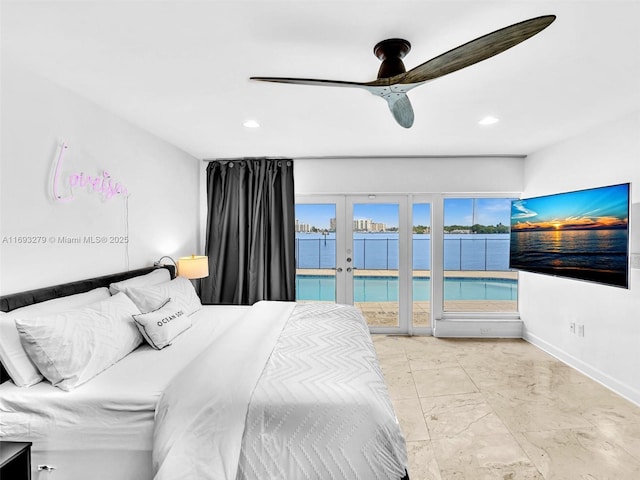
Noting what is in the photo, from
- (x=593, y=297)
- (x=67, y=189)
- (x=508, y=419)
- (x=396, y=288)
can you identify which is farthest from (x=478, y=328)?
(x=67, y=189)

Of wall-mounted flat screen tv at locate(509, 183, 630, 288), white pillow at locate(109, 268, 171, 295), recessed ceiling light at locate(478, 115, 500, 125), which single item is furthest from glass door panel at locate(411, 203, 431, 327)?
white pillow at locate(109, 268, 171, 295)

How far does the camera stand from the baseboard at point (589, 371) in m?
2.81

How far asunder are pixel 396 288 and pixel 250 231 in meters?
2.12

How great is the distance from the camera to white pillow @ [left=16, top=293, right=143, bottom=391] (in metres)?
1.69

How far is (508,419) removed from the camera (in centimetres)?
252

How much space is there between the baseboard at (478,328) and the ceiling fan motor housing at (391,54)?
3.53 metres

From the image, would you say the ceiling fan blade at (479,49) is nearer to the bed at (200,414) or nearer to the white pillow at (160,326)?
the bed at (200,414)

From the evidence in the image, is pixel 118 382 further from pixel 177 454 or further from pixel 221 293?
pixel 221 293

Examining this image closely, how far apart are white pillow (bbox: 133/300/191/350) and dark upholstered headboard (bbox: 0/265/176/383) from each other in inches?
20.1

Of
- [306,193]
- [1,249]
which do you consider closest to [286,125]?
[306,193]

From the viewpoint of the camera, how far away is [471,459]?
2104 millimetres

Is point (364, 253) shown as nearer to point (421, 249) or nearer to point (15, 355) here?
point (421, 249)

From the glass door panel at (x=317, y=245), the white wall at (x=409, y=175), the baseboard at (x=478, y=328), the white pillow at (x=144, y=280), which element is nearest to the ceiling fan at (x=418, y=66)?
the white pillow at (x=144, y=280)

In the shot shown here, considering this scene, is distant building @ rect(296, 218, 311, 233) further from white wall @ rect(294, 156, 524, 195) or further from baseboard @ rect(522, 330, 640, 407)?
baseboard @ rect(522, 330, 640, 407)
